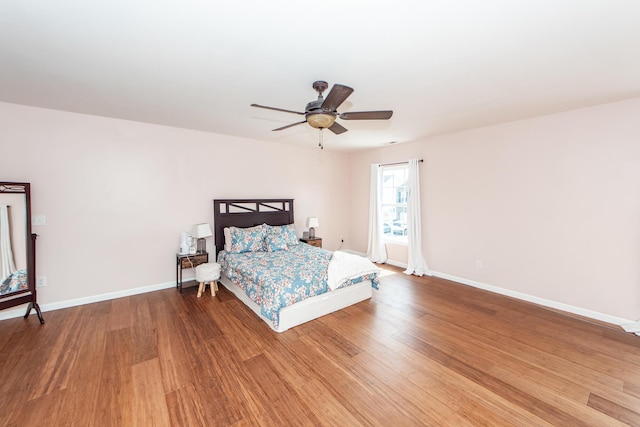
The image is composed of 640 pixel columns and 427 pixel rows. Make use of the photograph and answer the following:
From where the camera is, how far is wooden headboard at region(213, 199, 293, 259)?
449 cm

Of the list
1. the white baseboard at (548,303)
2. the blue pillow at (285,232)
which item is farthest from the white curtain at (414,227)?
the blue pillow at (285,232)

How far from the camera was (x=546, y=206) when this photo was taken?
349cm

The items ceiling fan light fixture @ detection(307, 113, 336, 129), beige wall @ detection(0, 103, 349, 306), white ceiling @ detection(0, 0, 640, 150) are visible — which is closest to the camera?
white ceiling @ detection(0, 0, 640, 150)

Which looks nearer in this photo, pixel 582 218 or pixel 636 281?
pixel 636 281

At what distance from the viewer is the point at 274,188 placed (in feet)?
16.9

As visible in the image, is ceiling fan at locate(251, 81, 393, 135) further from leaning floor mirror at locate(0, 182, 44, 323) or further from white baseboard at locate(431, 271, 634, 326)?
white baseboard at locate(431, 271, 634, 326)

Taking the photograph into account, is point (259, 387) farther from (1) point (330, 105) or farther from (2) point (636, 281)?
(2) point (636, 281)

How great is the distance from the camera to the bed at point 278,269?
2924mm

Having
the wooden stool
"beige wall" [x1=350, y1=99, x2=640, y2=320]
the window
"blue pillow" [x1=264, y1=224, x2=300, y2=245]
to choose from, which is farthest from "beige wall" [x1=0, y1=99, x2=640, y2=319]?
"blue pillow" [x1=264, y1=224, x2=300, y2=245]

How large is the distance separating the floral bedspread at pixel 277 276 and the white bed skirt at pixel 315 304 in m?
0.08

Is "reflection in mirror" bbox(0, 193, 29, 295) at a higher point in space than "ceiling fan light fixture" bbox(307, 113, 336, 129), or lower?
lower

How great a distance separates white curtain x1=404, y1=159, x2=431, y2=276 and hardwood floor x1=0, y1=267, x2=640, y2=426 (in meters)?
1.51

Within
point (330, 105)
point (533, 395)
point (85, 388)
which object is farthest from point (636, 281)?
point (85, 388)

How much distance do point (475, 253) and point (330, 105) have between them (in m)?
3.59
